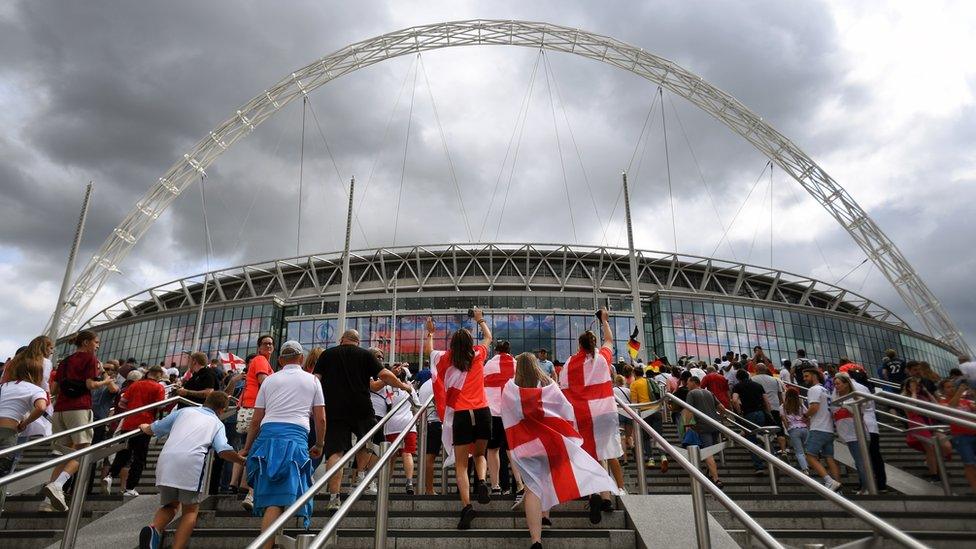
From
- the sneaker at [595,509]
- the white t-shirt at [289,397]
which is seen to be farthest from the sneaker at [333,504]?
the sneaker at [595,509]

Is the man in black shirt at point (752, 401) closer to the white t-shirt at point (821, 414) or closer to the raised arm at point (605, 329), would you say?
the white t-shirt at point (821, 414)

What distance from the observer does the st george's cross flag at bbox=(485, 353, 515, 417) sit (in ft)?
23.7

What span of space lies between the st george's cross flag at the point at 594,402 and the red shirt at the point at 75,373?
621 centimetres

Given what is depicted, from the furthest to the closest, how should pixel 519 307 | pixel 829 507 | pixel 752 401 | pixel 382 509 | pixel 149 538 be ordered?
1. pixel 519 307
2. pixel 752 401
3. pixel 829 507
4. pixel 149 538
5. pixel 382 509

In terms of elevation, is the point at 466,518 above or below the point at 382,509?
below

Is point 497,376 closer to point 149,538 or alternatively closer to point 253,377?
point 253,377

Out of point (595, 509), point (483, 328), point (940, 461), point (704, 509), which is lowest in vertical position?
point (595, 509)

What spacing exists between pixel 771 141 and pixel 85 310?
60642 millimetres

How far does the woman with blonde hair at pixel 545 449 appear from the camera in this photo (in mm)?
4938

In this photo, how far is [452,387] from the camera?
639 cm

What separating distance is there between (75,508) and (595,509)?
4.69m

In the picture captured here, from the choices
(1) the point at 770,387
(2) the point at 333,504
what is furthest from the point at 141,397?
(1) the point at 770,387

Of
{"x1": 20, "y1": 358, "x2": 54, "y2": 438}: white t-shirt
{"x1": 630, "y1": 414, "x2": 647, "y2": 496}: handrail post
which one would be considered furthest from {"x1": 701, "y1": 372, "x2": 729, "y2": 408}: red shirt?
{"x1": 20, "y1": 358, "x2": 54, "y2": 438}: white t-shirt

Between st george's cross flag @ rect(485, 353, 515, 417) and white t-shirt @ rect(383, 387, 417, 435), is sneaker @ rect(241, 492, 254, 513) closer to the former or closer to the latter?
→ white t-shirt @ rect(383, 387, 417, 435)
